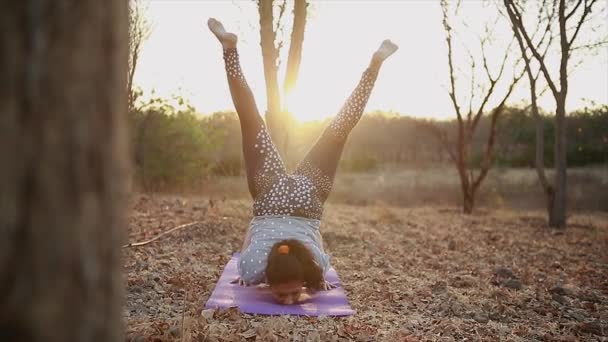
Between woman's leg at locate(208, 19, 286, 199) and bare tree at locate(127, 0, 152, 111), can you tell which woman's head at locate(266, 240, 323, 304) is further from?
bare tree at locate(127, 0, 152, 111)

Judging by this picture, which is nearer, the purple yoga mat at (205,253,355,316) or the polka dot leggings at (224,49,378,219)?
the purple yoga mat at (205,253,355,316)

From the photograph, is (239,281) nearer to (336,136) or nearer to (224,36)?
(336,136)

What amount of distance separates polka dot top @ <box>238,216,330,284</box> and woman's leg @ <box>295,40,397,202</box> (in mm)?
364

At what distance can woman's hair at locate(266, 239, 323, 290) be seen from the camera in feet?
9.21

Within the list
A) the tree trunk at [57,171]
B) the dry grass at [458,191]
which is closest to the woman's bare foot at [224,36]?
the tree trunk at [57,171]

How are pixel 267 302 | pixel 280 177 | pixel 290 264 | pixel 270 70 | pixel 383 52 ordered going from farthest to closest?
1. pixel 270 70
2. pixel 383 52
3. pixel 280 177
4. pixel 267 302
5. pixel 290 264

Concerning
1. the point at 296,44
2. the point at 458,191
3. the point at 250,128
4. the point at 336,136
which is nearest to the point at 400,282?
the point at 336,136

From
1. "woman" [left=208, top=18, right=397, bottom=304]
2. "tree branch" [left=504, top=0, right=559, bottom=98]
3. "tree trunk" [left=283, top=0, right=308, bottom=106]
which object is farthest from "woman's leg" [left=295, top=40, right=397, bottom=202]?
"tree branch" [left=504, top=0, right=559, bottom=98]

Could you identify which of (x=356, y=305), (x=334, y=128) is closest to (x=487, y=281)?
(x=356, y=305)

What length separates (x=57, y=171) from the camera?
0.80m

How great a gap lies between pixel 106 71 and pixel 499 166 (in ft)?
60.2

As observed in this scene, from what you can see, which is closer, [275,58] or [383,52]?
[383,52]

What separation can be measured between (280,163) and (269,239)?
0.74m

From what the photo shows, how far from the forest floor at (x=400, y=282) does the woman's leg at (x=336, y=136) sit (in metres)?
0.87
